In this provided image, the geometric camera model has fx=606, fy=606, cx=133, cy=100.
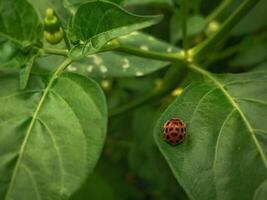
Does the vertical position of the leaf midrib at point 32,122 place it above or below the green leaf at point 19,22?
below

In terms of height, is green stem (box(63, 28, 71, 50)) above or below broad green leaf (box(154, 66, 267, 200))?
above

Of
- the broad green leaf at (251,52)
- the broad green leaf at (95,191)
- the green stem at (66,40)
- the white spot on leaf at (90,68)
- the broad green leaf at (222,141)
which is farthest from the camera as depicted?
the broad green leaf at (95,191)

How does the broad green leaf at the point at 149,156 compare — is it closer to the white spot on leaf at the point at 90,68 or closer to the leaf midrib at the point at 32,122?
the white spot on leaf at the point at 90,68

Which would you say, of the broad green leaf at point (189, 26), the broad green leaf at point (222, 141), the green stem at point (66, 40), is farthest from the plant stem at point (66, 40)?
the broad green leaf at point (189, 26)

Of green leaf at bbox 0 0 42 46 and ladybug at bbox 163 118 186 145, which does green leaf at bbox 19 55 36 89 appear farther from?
ladybug at bbox 163 118 186 145

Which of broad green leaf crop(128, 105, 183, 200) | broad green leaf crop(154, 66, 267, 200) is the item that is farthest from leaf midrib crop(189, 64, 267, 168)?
broad green leaf crop(128, 105, 183, 200)

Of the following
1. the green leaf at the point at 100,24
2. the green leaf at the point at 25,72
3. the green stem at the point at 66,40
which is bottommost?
the green leaf at the point at 25,72

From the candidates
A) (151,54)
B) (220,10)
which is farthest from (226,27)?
(220,10)

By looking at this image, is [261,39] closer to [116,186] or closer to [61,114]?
[116,186]
